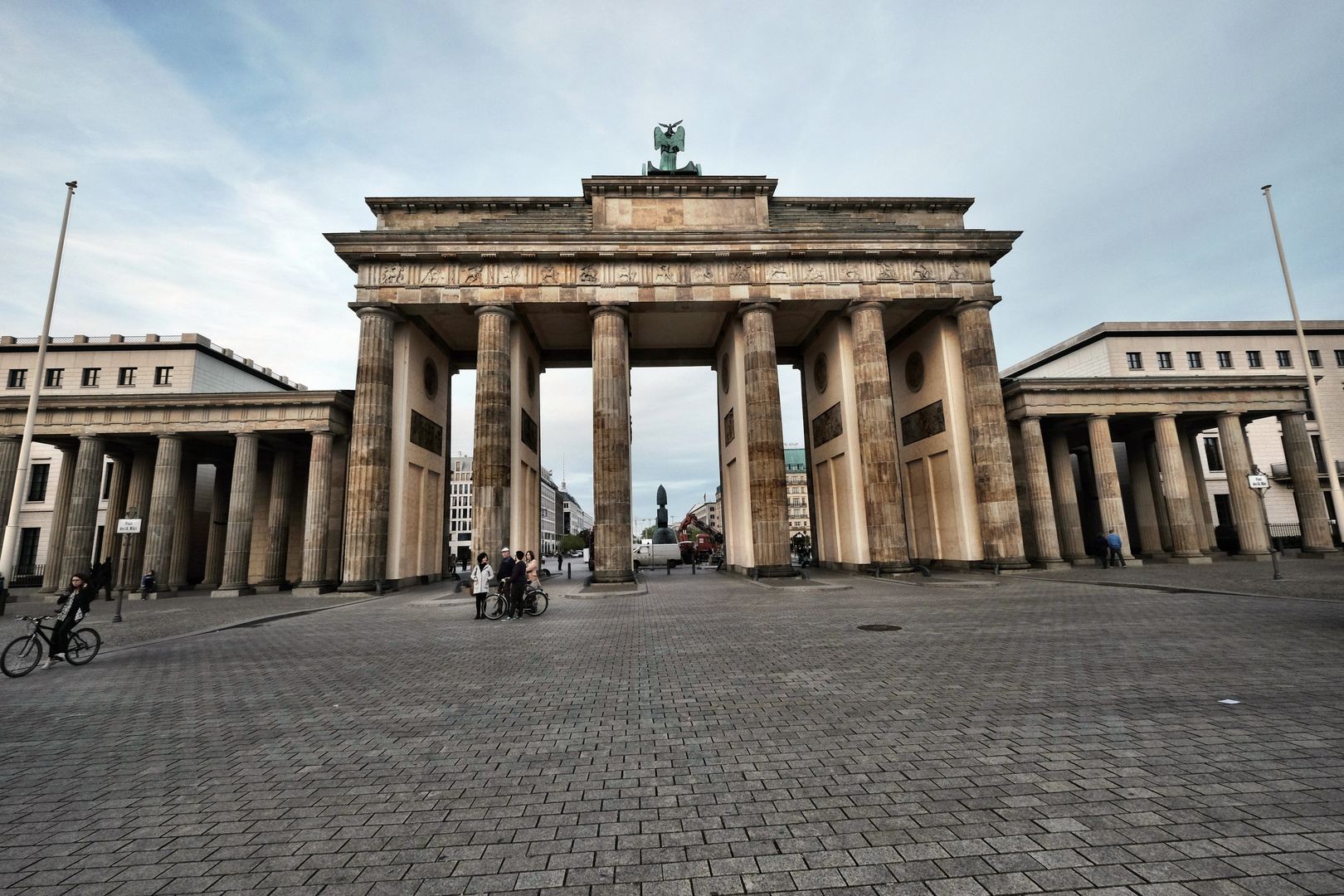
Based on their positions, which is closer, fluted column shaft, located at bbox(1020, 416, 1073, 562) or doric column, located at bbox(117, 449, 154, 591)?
fluted column shaft, located at bbox(1020, 416, 1073, 562)

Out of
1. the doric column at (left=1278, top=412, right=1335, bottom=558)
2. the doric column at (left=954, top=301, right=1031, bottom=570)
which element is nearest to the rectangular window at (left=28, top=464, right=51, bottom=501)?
the doric column at (left=954, top=301, right=1031, bottom=570)

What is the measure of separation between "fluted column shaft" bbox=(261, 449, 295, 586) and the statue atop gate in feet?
83.2

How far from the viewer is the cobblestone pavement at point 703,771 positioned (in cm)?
322

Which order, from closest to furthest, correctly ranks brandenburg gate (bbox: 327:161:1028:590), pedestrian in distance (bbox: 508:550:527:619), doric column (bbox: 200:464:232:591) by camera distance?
pedestrian in distance (bbox: 508:550:527:619), brandenburg gate (bbox: 327:161:1028:590), doric column (bbox: 200:464:232:591)

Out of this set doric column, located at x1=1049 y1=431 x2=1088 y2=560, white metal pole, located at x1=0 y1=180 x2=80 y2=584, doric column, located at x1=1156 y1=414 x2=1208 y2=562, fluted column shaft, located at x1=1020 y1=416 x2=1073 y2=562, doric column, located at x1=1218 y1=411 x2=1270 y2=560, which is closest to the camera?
white metal pole, located at x1=0 y1=180 x2=80 y2=584

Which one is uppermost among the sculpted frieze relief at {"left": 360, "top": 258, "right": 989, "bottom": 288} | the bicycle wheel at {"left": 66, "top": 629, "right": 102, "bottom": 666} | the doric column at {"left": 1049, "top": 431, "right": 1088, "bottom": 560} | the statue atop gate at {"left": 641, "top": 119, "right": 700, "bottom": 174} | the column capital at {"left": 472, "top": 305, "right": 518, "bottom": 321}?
the statue atop gate at {"left": 641, "top": 119, "right": 700, "bottom": 174}

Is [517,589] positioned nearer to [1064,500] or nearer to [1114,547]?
[1114,547]

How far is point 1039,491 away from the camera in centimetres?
2859

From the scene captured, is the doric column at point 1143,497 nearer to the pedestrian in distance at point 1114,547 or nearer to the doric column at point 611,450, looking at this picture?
the pedestrian in distance at point 1114,547

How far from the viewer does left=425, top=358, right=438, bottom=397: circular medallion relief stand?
30891 millimetres

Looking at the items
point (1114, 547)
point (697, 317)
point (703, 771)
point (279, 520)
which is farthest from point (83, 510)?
point (1114, 547)

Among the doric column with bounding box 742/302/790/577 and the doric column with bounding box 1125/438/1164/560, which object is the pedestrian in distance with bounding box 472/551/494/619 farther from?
the doric column with bounding box 1125/438/1164/560

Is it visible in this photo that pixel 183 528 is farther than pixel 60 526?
Yes

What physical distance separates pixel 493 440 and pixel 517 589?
11.3 metres
